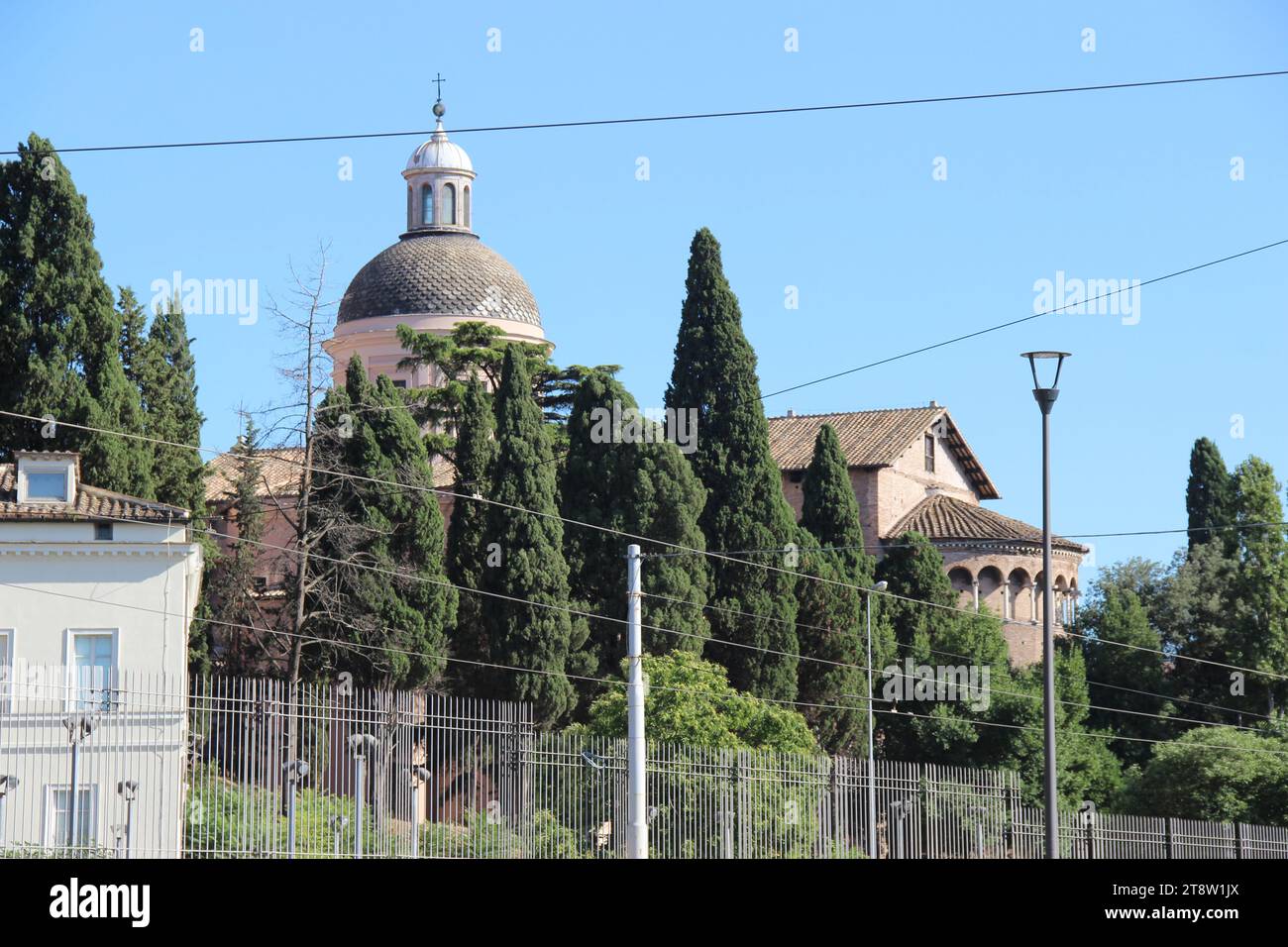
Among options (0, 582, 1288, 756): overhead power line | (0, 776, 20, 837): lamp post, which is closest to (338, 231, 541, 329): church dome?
(0, 582, 1288, 756): overhead power line

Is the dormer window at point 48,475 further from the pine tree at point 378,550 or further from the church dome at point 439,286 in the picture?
the church dome at point 439,286

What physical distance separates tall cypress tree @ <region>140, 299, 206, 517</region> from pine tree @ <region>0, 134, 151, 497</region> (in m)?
1.46

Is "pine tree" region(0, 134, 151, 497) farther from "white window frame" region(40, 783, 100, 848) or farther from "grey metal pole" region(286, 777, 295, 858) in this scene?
"grey metal pole" region(286, 777, 295, 858)

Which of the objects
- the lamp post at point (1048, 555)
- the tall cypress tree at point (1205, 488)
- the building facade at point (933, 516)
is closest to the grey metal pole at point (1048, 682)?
the lamp post at point (1048, 555)

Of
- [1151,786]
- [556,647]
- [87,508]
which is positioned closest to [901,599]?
[1151,786]

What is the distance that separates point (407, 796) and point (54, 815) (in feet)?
26.0

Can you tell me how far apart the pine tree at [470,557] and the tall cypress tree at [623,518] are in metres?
2.38

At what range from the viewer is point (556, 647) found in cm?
4144

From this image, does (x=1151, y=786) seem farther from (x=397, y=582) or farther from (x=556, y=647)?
(x=397, y=582)

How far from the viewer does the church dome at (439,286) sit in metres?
68.5

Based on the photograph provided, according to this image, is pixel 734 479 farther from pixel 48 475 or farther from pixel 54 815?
pixel 54 815

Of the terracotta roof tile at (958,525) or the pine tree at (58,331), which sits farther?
the terracotta roof tile at (958,525)

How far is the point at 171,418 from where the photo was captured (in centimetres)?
4241

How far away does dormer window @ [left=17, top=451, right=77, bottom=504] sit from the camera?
33594 millimetres
